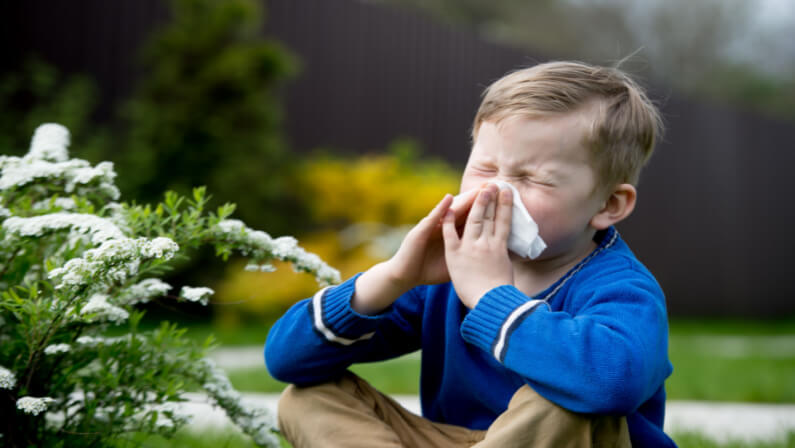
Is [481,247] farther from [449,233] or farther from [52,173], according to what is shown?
[52,173]

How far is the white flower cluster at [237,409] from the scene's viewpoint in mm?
1705

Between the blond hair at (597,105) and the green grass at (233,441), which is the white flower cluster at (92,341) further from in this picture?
the blond hair at (597,105)

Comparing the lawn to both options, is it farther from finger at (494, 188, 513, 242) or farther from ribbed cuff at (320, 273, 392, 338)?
finger at (494, 188, 513, 242)

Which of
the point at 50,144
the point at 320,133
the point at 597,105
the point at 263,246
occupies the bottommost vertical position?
the point at 263,246

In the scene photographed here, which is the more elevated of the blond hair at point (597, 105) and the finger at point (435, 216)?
the blond hair at point (597, 105)

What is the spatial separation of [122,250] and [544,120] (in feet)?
2.90

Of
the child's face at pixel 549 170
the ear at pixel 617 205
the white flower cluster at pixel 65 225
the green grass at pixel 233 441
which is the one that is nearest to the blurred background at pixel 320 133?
the green grass at pixel 233 441

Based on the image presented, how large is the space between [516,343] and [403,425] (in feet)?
1.53

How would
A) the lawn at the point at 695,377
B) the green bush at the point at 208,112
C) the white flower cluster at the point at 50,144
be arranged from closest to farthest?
the white flower cluster at the point at 50,144
the lawn at the point at 695,377
the green bush at the point at 208,112

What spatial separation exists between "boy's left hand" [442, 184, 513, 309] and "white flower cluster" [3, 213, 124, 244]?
2.09 feet

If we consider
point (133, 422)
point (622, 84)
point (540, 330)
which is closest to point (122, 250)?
point (133, 422)

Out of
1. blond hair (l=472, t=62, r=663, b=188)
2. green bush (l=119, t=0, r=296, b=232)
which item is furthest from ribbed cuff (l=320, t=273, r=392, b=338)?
green bush (l=119, t=0, r=296, b=232)

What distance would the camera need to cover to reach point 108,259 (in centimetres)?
125

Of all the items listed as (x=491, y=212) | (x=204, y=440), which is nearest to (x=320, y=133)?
(x=204, y=440)
